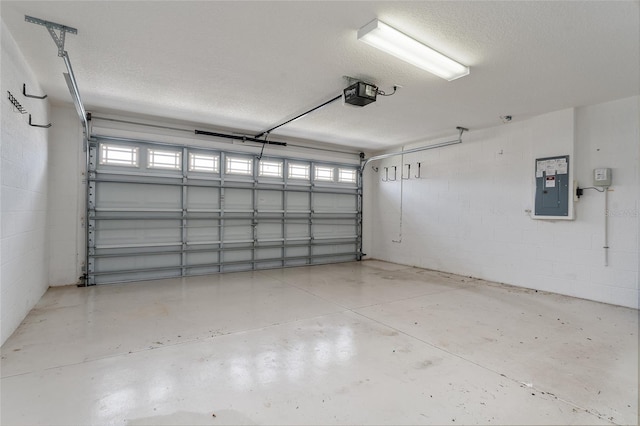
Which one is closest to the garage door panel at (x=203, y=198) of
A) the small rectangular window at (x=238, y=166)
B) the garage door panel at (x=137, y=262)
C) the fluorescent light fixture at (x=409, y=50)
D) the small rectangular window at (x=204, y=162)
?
the small rectangular window at (x=204, y=162)

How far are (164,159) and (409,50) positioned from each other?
429 cm

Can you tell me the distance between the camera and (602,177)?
159 inches

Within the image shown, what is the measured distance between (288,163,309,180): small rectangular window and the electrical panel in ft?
13.5

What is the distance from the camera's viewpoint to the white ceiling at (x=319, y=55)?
233 cm

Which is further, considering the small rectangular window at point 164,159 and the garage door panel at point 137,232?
the small rectangular window at point 164,159

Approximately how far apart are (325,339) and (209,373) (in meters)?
1.03

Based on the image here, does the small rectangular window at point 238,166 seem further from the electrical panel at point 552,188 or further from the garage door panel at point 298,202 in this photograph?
the electrical panel at point 552,188

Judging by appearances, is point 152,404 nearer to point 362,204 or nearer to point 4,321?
point 4,321

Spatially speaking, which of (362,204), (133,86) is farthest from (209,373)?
(362,204)

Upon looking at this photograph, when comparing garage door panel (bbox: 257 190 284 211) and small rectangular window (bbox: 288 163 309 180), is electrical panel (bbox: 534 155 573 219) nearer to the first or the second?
small rectangular window (bbox: 288 163 309 180)

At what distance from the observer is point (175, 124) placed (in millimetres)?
5312

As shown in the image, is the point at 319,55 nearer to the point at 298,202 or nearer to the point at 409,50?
the point at 409,50

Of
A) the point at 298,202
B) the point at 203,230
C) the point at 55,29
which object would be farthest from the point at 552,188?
the point at 55,29

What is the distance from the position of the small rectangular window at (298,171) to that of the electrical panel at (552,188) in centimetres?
413
